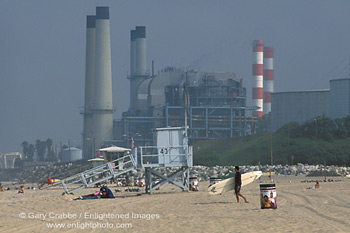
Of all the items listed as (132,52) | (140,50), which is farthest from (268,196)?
(132,52)

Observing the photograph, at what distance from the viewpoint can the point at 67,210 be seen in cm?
2122

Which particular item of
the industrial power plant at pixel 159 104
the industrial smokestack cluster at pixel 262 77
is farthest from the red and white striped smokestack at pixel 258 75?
the industrial power plant at pixel 159 104

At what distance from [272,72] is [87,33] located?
50.9 metres

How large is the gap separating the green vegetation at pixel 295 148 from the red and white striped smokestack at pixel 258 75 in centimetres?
5644

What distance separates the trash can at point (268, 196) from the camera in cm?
1902

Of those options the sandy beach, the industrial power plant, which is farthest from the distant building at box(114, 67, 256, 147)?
the sandy beach

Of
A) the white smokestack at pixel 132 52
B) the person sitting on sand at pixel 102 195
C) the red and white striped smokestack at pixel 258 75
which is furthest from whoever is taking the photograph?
the white smokestack at pixel 132 52

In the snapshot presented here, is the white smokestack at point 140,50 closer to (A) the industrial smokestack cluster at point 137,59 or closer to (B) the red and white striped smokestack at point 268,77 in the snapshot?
(A) the industrial smokestack cluster at point 137,59

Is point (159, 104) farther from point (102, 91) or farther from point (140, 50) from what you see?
point (140, 50)

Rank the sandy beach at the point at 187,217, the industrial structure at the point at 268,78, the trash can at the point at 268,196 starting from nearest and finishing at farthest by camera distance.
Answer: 1. the sandy beach at the point at 187,217
2. the trash can at the point at 268,196
3. the industrial structure at the point at 268,78

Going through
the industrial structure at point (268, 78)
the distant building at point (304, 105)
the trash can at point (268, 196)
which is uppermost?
the industrial structure at point (268, 78)

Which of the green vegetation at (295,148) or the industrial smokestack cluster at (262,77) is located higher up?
the industrial smokestack cluster at (262,77)

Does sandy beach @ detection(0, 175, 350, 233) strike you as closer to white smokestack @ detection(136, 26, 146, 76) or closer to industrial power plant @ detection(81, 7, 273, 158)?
industrial power plant @ detection(81, 7, 273, 158)

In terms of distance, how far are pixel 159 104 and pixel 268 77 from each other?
42036 millimetres
